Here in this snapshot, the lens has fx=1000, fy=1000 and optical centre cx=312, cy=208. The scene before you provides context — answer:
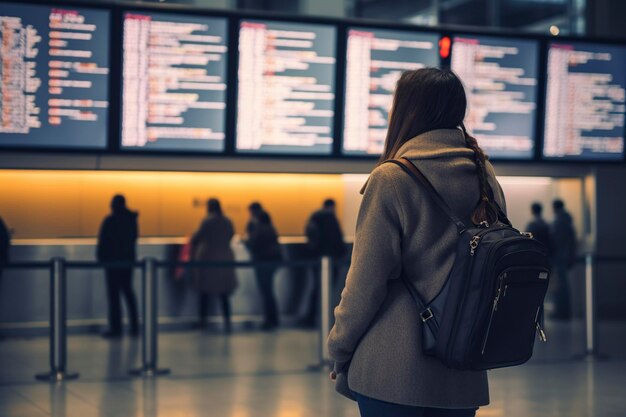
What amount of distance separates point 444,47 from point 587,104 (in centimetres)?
153

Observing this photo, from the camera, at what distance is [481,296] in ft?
7.64

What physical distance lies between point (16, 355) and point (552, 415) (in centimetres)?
515

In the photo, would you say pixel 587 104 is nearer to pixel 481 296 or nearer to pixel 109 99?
pixel 109 99

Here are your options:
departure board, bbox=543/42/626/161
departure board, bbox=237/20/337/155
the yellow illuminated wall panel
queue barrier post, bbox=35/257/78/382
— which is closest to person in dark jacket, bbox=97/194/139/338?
the yellow illuminated wall panel

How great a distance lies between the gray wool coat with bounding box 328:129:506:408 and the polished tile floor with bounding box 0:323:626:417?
3.60 metres

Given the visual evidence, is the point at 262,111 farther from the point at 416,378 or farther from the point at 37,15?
the point at 416,378

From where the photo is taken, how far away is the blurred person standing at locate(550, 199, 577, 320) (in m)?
12.1

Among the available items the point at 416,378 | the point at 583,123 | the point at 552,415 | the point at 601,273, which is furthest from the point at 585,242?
the point at 416,378

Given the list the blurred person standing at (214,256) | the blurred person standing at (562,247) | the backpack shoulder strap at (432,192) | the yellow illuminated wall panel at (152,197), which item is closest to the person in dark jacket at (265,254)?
the blurred person standing at (214,256)

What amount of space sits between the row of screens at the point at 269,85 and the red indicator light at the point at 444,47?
0.10 feet

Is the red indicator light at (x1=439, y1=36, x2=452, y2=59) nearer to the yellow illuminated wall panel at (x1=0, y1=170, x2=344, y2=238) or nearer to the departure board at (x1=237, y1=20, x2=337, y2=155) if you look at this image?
the departure board at (x1=237, y1=20, x2=337, y2=155)

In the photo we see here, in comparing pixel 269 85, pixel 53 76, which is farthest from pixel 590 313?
pixel 53 76

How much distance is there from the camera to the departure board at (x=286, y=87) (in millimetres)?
7730

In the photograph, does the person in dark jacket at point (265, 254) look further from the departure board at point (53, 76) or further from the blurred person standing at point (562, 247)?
the departure board at point (53, 76)
